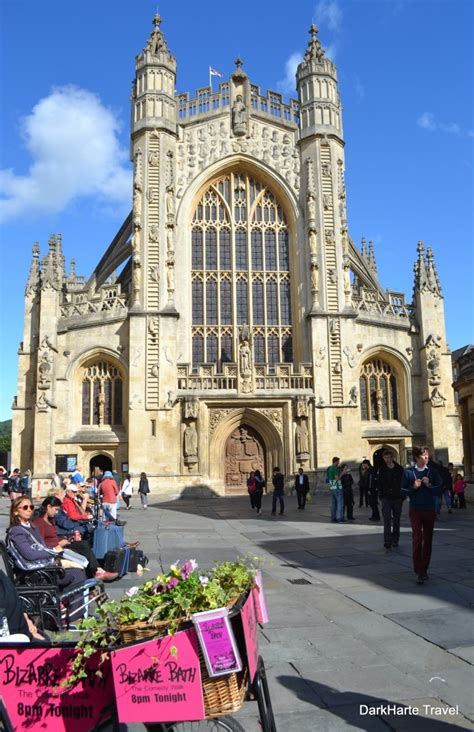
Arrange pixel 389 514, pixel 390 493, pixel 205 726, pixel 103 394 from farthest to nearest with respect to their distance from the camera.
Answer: pixel 103 394 < pixel 390 493 < pixel 389 514 < pixel 205 726

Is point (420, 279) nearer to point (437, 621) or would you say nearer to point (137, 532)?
point (137, 532)

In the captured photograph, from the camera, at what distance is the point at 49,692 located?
291 centimetres

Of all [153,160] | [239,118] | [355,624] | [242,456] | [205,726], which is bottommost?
[355,624]

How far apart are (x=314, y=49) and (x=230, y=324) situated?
14139mm

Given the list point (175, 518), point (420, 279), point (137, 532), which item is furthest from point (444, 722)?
point (420, 279)

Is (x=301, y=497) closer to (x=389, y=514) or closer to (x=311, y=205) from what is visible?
(x=389, y=514)

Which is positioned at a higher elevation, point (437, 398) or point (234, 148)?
point (234, 148)

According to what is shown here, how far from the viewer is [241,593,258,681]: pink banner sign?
9.55 ft

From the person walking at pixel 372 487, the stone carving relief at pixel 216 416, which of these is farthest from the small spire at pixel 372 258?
the person walking at pixel 372 487

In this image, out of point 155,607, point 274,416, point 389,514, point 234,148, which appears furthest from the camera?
point 234,148

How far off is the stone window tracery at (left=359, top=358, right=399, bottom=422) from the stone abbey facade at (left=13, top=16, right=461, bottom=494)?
0.25ft

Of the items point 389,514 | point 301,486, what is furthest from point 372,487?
point 389,514

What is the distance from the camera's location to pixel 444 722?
377cm

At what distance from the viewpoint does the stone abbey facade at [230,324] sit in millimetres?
25234
